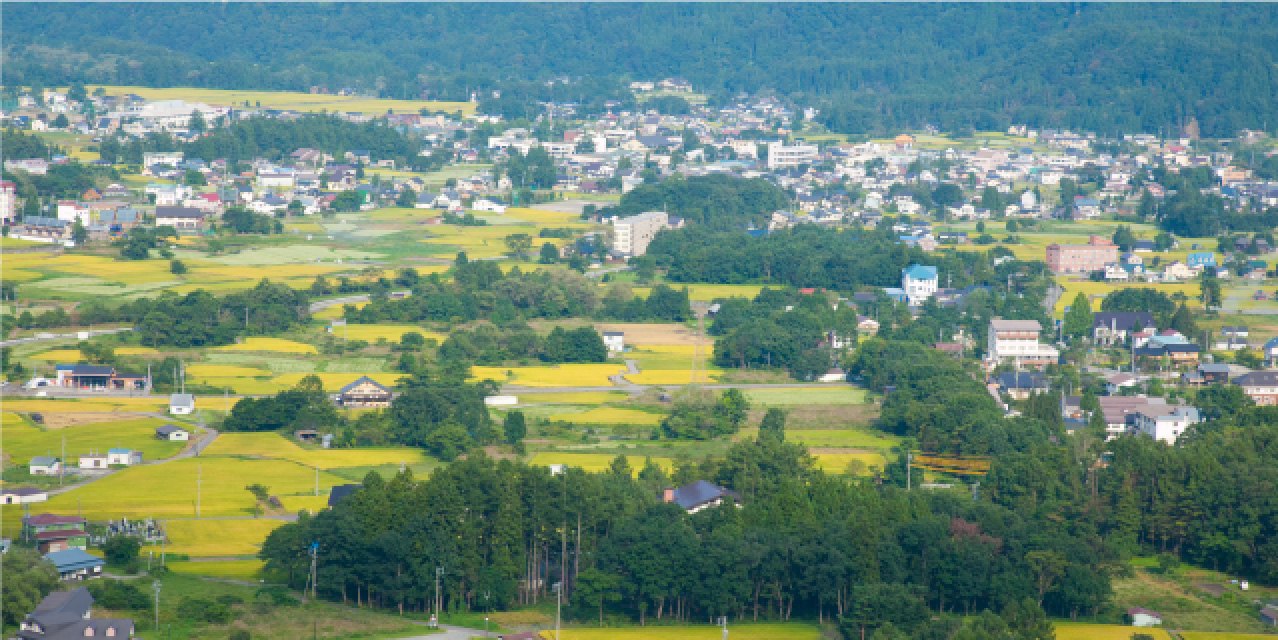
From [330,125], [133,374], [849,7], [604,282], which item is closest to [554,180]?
[330,125]

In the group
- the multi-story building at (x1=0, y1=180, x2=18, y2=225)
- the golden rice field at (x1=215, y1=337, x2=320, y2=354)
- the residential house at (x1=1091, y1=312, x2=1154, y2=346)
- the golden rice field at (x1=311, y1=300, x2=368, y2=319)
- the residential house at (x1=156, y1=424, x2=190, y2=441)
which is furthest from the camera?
the multi-story building at (x1=0, y1=180, x2=18, y2=225)

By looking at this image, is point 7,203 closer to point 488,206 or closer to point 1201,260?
point 488,206

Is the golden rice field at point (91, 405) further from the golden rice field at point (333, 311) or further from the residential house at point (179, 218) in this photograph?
the residential house at point (179, 218)

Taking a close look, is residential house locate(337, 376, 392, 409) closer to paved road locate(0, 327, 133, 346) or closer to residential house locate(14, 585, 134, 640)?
paved road locate(0, 327, 133, 346)

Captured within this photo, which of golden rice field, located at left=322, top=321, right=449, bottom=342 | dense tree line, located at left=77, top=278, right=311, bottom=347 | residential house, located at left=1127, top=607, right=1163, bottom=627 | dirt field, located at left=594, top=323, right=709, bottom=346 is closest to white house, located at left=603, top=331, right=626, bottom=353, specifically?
dirt field, located at left=594, top=323, right=709, bottom=346

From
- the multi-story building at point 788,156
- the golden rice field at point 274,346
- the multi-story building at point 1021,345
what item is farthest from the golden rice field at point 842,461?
the multi-story building at point 788,156

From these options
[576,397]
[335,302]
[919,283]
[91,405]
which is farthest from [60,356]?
[919,283]

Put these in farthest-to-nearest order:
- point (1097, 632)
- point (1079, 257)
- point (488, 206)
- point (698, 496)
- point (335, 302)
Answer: point (488, 206)
point (1079, 257)
point (335, 302)
point (698, 496)
point (1097, 632)
